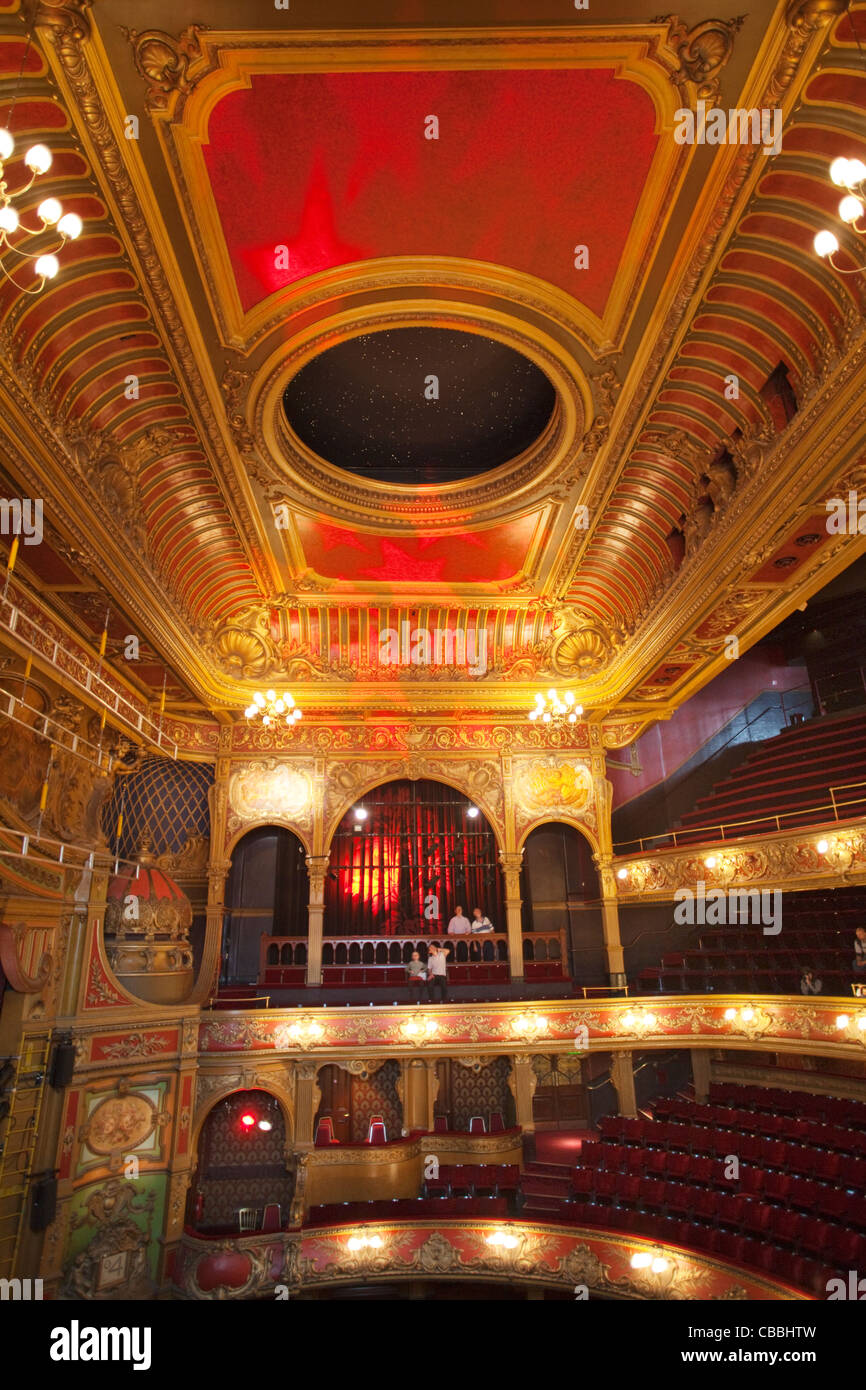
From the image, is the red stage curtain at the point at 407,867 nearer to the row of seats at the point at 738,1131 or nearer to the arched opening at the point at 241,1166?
the arched opening at the point at 241,1166

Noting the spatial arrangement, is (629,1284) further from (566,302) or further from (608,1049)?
(566,302)

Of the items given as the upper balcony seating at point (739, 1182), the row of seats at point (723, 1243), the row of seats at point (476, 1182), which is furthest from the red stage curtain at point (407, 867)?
the row of seats at point (723, 1243)

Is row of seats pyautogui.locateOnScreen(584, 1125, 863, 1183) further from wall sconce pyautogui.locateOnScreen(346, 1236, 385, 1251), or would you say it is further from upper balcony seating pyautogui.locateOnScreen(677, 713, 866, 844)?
upper balcony seating pyautogui.locateOnScreen(677, 713, 866, 844)

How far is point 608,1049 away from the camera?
44.2 ft

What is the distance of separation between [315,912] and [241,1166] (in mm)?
4404

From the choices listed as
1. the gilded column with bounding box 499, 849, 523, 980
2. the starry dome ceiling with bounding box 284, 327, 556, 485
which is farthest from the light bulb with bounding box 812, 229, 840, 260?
the gilded column with bounding box 499, 849, 523, 980

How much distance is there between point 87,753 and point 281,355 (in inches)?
267

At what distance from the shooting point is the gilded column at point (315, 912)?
46.5ft

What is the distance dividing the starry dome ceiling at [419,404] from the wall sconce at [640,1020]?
393 inches

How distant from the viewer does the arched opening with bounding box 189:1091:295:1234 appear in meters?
12.8

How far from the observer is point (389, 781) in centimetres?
1588

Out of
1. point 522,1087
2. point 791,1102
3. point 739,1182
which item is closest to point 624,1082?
point 522,1087

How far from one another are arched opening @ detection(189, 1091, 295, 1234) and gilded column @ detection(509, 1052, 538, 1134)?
4127 mm
